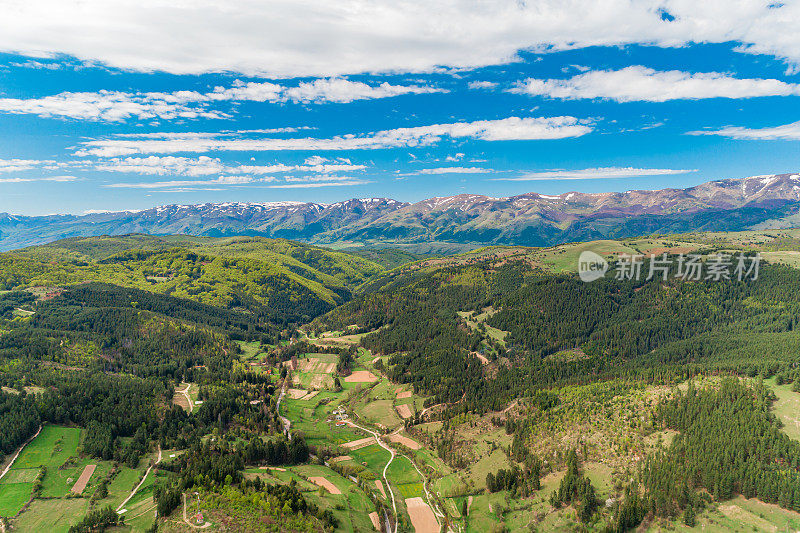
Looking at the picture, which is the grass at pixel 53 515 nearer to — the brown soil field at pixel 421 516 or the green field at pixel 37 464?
the green field at pixel 37 464

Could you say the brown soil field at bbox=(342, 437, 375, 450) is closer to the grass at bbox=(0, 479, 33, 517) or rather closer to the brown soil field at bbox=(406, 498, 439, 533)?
the brown soil field at bbox=(406, 498, 439, 533)

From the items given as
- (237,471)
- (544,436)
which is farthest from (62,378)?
(544,436)

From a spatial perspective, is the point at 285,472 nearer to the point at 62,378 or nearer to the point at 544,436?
the point at 544,436

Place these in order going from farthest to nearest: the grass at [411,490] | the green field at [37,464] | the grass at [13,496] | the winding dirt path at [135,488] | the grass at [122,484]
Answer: the grass at [411,490], the grass at [122,484], the winding dirt path at [135,488], the green field at [37,464], the grass at [13,496]

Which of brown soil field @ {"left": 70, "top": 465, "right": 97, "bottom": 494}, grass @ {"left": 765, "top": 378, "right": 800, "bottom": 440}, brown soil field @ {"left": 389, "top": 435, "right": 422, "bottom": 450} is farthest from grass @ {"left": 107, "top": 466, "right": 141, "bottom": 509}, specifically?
grass @ {"left": 765, "top": 378, "right": 800, "bottom": 440}

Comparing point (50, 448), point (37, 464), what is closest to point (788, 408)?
point (37, 464)

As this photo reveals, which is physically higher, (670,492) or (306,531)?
(670,492)

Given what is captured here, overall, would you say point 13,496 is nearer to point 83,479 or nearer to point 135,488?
point 83,479

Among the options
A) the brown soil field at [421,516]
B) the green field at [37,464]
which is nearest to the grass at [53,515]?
the green field at [37,464]

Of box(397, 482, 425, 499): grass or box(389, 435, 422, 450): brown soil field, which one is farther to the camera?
box(389, 435, 422, 450): brown soil field

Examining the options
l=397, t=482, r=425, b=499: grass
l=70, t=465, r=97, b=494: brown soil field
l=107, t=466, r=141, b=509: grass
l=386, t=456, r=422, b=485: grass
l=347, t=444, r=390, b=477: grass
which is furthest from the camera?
l=347, t=444, r=390, b=477: grass

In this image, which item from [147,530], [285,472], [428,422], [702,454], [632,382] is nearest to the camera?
[147,530]
